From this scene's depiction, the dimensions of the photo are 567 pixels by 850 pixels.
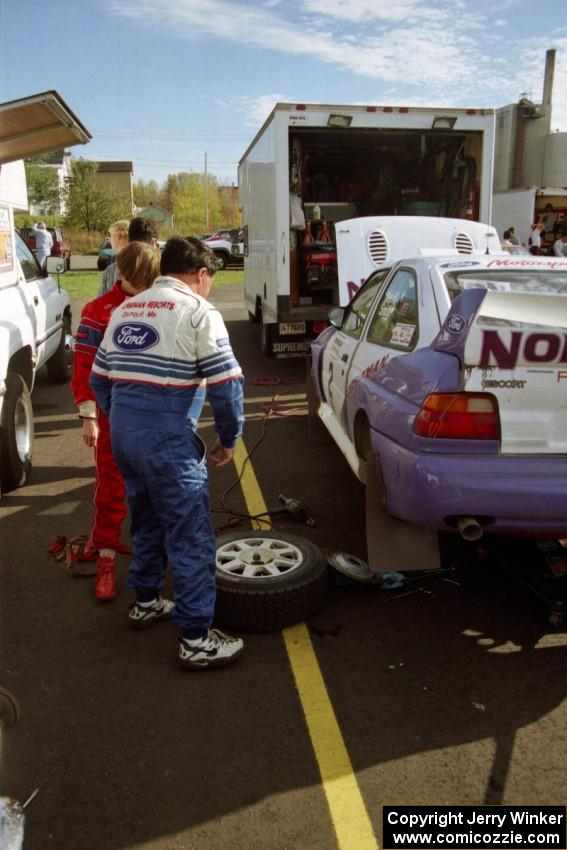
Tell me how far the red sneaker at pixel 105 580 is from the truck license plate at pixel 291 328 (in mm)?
5918

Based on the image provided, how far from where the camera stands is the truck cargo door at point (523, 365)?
312cm

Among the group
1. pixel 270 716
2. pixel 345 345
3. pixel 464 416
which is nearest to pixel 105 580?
pixel 270 716

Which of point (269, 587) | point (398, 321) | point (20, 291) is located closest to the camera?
point (269, 587)

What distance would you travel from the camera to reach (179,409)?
301cm

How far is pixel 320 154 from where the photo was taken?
11156 mm

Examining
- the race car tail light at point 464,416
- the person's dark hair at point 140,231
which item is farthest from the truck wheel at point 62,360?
the race car tail light at point 464,416

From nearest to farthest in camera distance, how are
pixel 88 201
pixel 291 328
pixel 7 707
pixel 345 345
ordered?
pixel 7 707 → pixel 345 345 → pixel 291 328 → pixel 88 201

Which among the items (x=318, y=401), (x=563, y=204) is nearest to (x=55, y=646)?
(x=318, y=401)

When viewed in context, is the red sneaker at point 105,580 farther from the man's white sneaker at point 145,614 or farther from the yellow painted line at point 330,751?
the yellow painted line at point 330,751

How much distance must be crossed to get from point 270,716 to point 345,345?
10.00 feet

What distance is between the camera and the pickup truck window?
7445mm

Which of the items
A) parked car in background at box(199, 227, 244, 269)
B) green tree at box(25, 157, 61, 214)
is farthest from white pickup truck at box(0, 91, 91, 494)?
green tree at box(25, 157, 61, 214)

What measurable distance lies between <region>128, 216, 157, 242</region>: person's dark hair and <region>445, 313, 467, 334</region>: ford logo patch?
2043 mm

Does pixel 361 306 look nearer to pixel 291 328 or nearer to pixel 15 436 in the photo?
pixel 15 436
